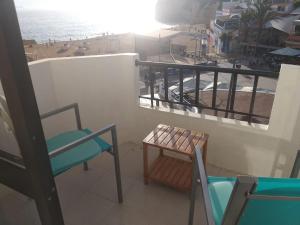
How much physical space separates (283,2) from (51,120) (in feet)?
110

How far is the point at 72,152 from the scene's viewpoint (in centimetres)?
176

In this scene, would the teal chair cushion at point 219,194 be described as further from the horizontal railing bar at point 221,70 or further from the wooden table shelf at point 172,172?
the horizontal railing bar at point 221,70

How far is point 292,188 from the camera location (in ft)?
2.33

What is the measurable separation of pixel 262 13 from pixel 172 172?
93.2ft

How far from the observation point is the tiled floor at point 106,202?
1891mm

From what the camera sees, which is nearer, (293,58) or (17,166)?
(17,166)

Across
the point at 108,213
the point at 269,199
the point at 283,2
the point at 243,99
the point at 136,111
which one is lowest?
the point at 243,99

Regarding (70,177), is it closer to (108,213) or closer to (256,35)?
(108,213)

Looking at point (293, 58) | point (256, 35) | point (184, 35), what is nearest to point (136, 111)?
point (293, 58)

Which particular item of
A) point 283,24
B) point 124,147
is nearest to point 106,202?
point 124,147

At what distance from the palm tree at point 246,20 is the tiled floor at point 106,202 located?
2803 centimetres

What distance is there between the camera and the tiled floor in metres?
1.89

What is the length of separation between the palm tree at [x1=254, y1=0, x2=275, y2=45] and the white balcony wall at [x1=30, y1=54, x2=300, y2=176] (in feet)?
90.6

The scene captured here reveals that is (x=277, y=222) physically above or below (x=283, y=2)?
below
